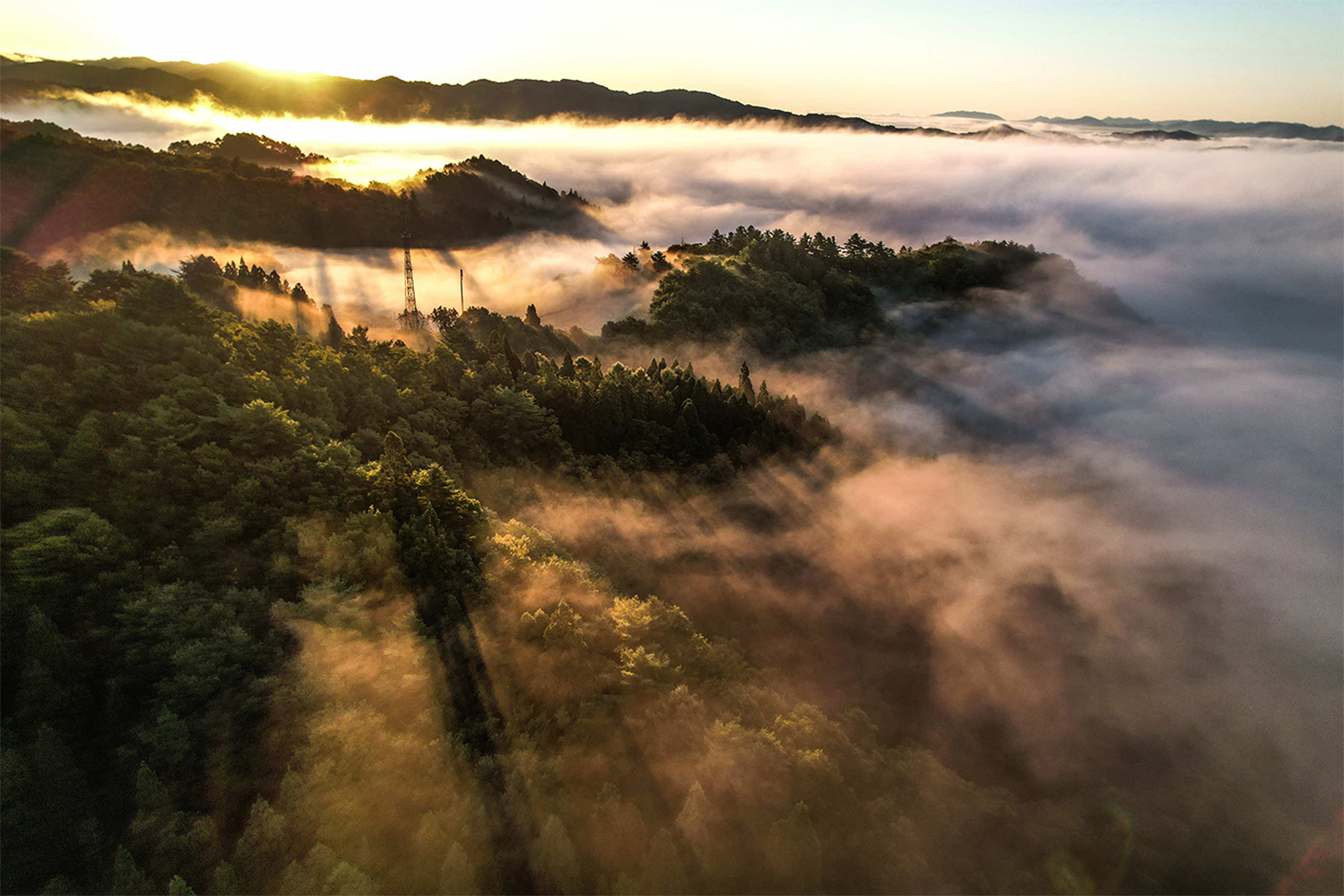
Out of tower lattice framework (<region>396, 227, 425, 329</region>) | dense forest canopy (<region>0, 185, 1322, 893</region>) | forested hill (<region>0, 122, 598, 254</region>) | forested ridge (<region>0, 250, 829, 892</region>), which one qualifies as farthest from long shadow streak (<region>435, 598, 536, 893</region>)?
forested hill (<region>0, 122, 598, 254</region>)

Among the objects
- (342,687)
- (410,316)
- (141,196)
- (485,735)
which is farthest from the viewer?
(141,196)

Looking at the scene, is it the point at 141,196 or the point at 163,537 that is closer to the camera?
the point at 163,537

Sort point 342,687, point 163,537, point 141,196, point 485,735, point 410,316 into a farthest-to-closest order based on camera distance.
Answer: point 141,196 → point 410,316 → point 163,537 → point 485,735 → point 342,687

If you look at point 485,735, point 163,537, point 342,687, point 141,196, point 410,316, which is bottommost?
point 485,735

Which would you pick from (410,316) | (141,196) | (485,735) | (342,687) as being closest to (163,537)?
(342,687)

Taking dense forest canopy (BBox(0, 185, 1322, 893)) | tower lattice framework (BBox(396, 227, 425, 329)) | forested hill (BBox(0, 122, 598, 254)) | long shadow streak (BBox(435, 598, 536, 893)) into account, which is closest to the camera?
dense forest canopy (BBox(0, 185, 1322, 893))

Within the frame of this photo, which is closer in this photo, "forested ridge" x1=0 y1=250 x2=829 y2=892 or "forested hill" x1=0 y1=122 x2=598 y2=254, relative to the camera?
"forested ridge" x1=0 y1=250 x2=829 y2=892

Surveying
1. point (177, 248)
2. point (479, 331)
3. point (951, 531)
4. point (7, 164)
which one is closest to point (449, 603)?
point (479, 331)

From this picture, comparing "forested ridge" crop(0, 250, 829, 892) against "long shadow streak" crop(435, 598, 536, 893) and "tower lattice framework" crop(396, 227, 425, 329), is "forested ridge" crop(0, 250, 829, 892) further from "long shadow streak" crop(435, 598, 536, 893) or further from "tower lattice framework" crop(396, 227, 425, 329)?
"tower lattice framework" crop(396, 227, 425, 329)

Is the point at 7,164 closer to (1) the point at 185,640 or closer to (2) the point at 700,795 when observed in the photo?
(1) the point at 185,640

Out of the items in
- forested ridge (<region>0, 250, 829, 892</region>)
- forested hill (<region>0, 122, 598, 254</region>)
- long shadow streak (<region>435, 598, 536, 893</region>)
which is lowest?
long shadow streak (<region>435, 598, 536, 893</region>)

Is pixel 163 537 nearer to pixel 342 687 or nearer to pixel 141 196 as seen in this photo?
pixel 342 687

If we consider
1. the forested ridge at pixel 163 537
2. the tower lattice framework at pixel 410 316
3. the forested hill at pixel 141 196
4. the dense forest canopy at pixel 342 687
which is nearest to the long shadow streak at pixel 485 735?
the dense forest canopy at pixel 342 687
